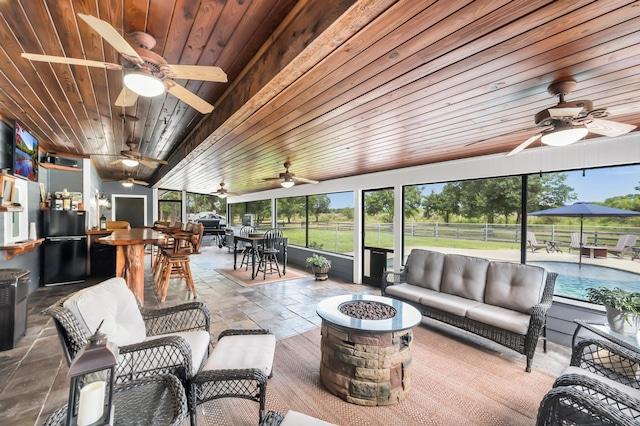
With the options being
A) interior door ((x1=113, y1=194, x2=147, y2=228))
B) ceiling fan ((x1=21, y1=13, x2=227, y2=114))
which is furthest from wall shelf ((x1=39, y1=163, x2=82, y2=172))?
ceiling fan ((x1=21, y1=13, x2=227, y2=114))

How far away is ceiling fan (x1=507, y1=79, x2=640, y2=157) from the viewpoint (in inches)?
69.3

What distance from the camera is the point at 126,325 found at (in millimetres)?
1983

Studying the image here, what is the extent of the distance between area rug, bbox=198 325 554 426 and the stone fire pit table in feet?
0.30

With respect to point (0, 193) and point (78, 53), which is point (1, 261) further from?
point (78, 53)

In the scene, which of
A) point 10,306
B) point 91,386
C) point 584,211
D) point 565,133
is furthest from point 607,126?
point 10,306

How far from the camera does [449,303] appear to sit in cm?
333

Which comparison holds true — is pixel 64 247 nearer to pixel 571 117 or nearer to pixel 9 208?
pixel 9 208

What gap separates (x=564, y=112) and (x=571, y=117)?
0.16 meters

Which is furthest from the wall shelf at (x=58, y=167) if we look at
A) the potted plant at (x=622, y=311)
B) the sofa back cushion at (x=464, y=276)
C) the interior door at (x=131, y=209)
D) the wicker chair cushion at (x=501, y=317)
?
the potted plant at (x=622, y=311)

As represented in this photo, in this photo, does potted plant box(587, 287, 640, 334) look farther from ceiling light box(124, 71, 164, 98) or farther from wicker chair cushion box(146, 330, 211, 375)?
ceiling light box(124, 71, 164, 98)

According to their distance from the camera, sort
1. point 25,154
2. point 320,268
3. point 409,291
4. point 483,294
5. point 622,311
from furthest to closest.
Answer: point 320,268 < point 25,154 < point 409,291 < point 483,294 < point 622,311

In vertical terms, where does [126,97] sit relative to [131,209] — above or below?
above

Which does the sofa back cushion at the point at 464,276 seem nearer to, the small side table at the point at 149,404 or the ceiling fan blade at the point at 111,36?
the small side table at the point at 149,404

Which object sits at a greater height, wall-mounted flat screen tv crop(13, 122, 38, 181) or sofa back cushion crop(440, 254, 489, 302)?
wall-mounted flat screen tv crop(13, 122, 38, 181)
